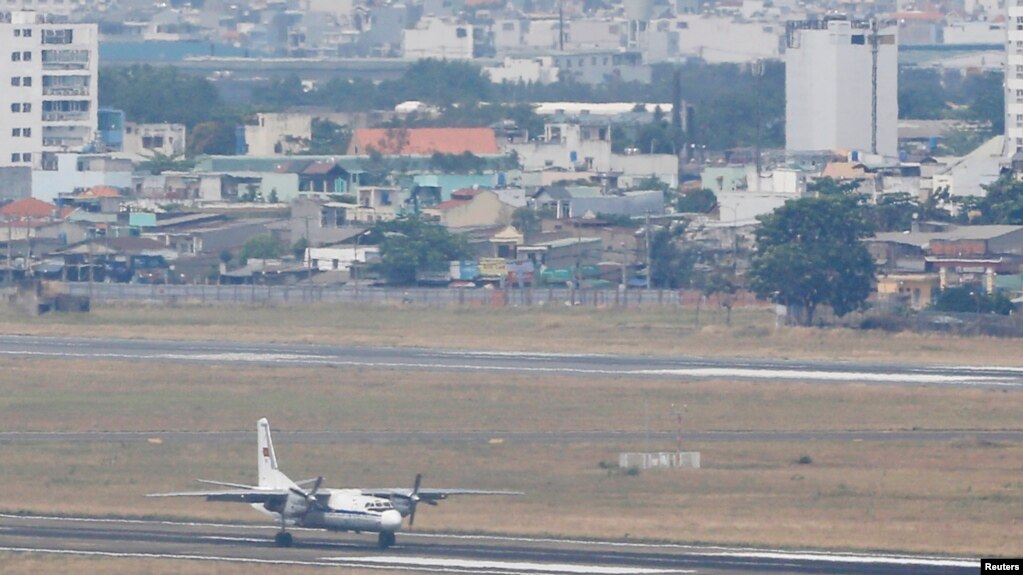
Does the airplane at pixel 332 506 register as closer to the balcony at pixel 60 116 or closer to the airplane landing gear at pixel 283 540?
the airplane landing gear at pixel 283 540

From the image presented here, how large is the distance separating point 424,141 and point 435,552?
12339 cm

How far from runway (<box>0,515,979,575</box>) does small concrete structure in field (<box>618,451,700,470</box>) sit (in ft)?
32.6

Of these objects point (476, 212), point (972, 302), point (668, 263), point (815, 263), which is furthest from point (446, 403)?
point (476, 212)

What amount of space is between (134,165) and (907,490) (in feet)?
341

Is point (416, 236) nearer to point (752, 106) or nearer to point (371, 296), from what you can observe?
point (371, 296)

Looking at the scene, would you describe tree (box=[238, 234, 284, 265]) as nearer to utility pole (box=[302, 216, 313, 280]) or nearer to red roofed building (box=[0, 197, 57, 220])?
utility pole (box=[302, 216, 313, 280])

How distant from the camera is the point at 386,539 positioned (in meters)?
44.8

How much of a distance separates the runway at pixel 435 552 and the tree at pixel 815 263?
49.1 meters

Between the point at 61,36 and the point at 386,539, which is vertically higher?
the point at 61,36

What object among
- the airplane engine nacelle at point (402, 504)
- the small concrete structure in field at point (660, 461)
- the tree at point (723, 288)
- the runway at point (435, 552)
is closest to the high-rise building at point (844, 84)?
the tree at point (723, 288)

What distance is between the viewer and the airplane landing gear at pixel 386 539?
44719 millimetres

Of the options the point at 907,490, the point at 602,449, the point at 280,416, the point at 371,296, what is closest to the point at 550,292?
the point at 371,296

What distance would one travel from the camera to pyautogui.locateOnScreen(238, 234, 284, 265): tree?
11700cm

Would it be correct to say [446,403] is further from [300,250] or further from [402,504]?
[300,250]
